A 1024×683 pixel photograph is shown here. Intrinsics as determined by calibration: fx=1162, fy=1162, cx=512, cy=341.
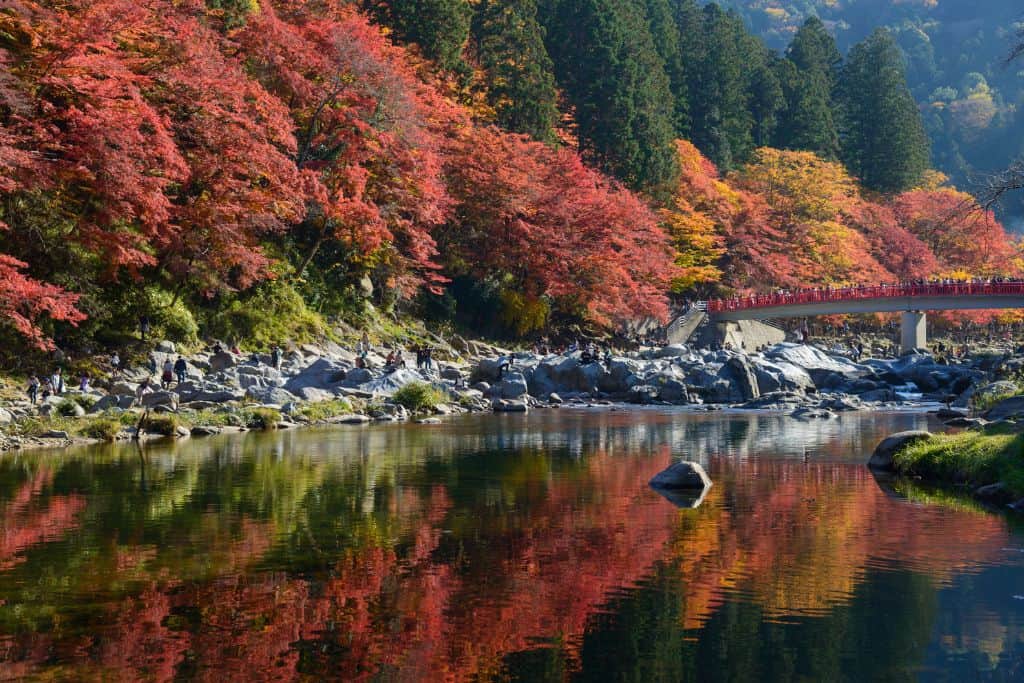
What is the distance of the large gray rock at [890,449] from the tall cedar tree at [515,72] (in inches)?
1605

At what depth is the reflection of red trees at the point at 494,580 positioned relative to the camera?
33.1 ft

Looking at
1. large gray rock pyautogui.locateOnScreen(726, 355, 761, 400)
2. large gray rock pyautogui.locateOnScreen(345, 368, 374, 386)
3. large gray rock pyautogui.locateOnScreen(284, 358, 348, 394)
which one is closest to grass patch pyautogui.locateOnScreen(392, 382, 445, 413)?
large gray rock pyautogui.locateOnScreen(345, 368, 374, 386)

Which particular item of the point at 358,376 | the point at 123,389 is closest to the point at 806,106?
the point at 358,376

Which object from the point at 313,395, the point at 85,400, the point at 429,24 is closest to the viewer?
the point at 85,400

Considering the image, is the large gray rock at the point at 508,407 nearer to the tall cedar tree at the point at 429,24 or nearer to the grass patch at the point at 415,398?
the grass patch at the point at 415,398

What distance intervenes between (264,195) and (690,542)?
86.7 ft

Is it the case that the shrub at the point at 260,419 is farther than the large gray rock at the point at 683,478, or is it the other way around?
the shrub at the point at 260,419

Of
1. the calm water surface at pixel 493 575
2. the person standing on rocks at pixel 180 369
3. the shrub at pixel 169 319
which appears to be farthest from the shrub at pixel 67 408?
the shrub at pixel 169 319

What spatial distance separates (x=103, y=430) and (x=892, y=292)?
4699 cm

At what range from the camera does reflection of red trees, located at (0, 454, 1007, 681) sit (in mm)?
10094

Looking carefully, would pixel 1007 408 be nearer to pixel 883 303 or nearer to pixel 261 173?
pixel 261 173

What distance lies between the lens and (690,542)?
1476 centimetres

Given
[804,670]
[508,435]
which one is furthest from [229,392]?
[804,670]

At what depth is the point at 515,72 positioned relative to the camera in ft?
203
